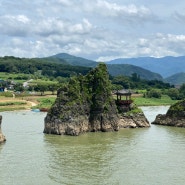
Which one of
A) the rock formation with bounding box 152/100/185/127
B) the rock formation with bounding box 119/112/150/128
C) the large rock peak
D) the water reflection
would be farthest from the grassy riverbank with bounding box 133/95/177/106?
the water reflection

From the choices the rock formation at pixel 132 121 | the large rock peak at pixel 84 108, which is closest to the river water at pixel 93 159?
the large rock peak at pixel 84 108

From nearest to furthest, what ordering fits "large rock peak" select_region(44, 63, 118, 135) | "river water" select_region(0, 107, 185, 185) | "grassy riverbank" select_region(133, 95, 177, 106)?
"river water" select_region(0, 107, 185, 185), "large rock peak" select_region(44, 63, 118, 135), "grassy riverbank" select_region(133, 95, 177, 106)

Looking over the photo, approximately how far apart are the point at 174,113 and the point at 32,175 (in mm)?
50912

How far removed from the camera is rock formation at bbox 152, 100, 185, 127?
84.8 metres

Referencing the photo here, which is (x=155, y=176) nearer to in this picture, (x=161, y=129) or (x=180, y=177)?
(x=180, y=177)

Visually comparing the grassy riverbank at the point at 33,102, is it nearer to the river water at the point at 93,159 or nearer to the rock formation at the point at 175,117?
the rock formation at the point at 175,117

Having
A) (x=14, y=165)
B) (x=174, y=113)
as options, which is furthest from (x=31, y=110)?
(x=14, y=165)

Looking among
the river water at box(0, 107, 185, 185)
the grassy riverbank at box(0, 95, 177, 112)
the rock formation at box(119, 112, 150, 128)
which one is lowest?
the river water at box(0, 107, 185, 185)

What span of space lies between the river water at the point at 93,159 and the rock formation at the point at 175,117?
1340 cm

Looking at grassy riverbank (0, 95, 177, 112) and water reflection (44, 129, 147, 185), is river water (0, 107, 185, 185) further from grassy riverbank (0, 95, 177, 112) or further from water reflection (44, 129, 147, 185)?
grassy riverbank (0, 95, 177, 112)

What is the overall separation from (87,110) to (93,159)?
78.0 ft

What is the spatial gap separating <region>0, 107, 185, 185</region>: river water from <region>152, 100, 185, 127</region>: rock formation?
13.4 meters

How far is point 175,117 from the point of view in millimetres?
85812

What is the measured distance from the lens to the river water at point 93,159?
39938 millimetres
